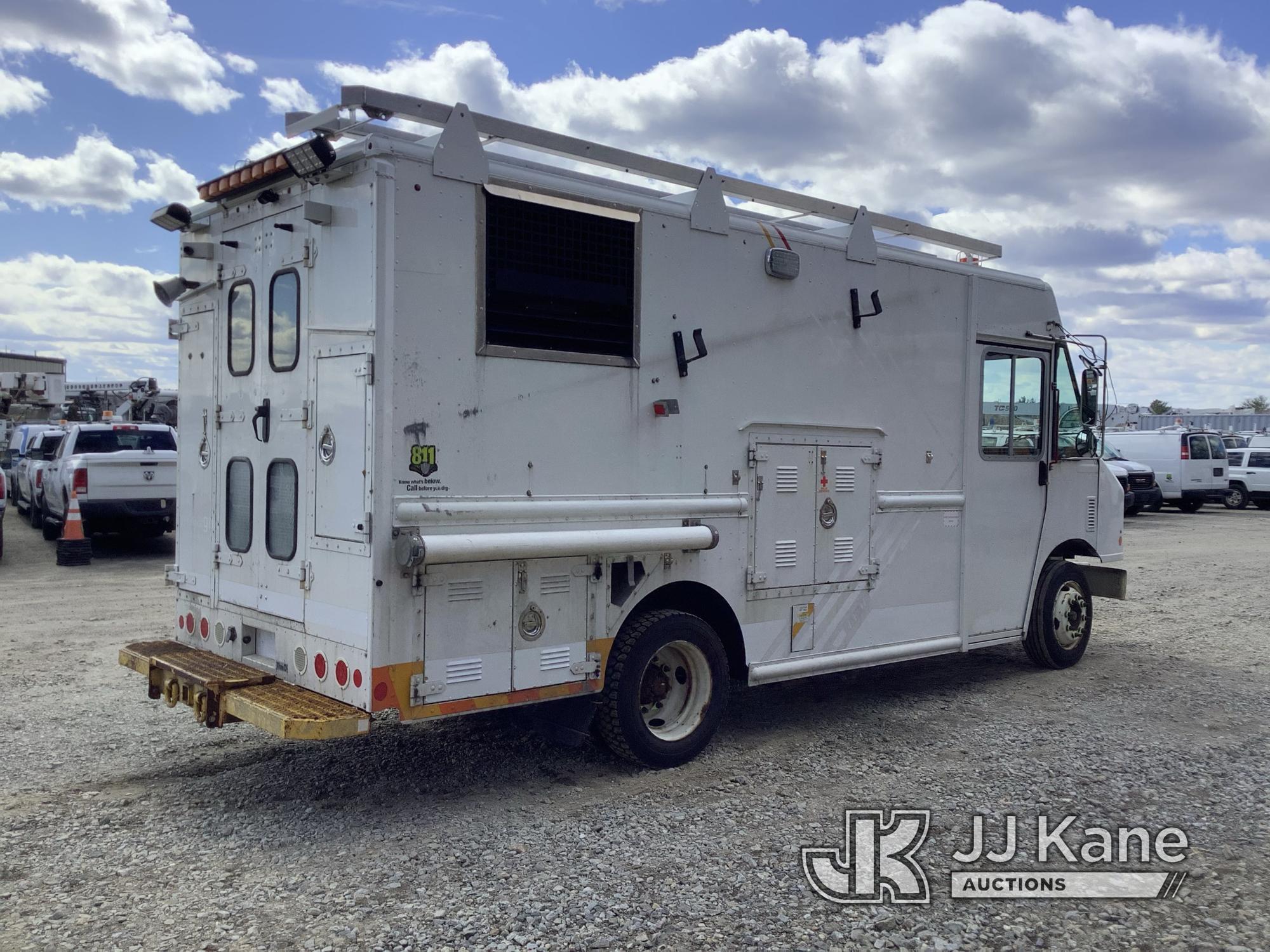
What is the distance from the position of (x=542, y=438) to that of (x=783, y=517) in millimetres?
1786

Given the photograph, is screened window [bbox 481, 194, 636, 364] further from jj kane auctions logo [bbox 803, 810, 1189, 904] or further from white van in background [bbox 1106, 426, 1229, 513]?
white van in background [bbox 1106, 426, 1229, 513]

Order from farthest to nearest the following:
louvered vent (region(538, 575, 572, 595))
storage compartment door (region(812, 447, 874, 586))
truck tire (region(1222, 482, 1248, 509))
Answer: truck tire (region(1222, 482, 1248, 509)), storage compartment door (region(812, 447, 874, 586)), louvered vent (region(538, 575, 572, 595))

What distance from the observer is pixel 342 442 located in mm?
5016

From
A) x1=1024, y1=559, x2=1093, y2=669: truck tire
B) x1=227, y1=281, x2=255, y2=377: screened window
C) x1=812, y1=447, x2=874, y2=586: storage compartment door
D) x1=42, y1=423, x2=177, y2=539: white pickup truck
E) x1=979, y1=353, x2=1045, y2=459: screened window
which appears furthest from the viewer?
x1=42, y1=423, x2=177, y2=539: white pickup truck

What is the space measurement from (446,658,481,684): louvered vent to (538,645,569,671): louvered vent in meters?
0.36

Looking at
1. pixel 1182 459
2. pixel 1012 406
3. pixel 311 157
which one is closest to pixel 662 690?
pixel 311 157

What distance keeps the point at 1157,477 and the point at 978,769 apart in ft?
76.9

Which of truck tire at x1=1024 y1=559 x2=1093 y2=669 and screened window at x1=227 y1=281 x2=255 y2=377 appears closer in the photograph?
screened window at x1=227 y1=281 x2=255 y2=377

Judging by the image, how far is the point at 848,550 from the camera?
22.4 ft

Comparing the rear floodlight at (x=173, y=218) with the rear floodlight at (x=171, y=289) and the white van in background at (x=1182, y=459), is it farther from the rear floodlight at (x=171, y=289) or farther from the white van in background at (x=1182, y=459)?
the white van in background at (x=1182, y=459)

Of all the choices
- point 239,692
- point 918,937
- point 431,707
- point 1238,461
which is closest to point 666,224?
point 431,707

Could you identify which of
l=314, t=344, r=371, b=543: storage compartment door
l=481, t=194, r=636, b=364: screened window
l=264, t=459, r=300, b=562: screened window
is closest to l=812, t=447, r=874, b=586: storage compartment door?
l=481, t=194, r=636, b=364: screened window

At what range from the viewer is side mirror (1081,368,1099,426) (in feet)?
27.4

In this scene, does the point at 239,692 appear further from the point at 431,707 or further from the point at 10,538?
the point at 10,538
